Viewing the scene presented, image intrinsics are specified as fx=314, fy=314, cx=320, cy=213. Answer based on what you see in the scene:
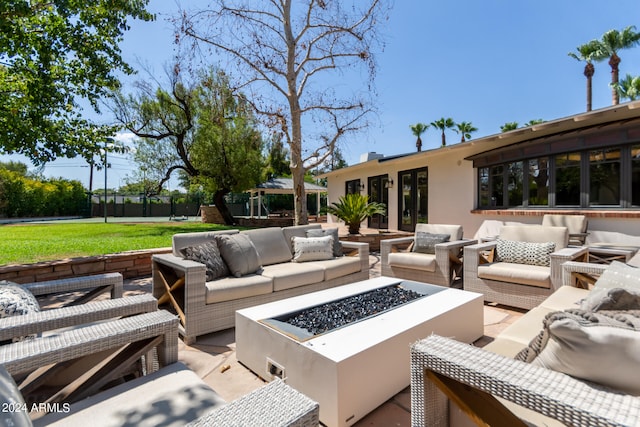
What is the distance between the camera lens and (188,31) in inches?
281

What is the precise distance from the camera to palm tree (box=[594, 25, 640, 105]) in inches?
631

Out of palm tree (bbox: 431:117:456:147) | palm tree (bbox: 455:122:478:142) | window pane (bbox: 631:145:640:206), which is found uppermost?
palm tree (bbox: 431:117:456:147)

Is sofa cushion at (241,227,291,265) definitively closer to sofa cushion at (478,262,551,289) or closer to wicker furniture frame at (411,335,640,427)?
sofa cushion at (478,262,551,289)

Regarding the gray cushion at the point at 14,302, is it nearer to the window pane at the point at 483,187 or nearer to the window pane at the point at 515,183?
the window pane at the point at 515,183

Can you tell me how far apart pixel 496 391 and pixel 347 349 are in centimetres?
107

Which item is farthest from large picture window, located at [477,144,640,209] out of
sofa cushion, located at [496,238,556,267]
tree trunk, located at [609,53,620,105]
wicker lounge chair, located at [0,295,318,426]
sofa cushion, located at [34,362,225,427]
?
tree trunk, located at [609,53,620,105]

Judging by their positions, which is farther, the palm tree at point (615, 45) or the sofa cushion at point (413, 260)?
the palm tree at point (615, 45)

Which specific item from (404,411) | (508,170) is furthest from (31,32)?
(508,170)

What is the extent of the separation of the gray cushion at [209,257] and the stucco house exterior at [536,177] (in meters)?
6.93

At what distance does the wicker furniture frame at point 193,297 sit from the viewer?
10.4ft

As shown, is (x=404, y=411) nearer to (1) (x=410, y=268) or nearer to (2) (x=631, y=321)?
(2) (x=631, y=321)

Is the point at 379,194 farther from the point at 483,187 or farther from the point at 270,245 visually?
the point at 270,245

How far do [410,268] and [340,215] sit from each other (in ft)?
14.6

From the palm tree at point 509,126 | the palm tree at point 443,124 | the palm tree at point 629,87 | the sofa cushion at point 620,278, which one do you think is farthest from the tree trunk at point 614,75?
the sofa cushion at point 620,278
